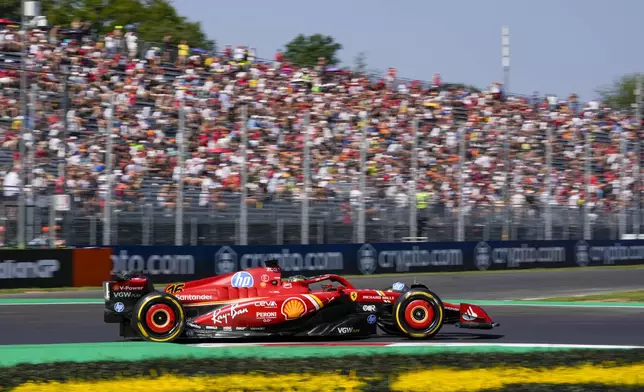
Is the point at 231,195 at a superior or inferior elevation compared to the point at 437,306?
superior

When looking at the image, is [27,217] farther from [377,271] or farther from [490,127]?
[490,127]

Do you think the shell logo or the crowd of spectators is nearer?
the shell logo

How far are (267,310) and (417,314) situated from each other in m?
1.75

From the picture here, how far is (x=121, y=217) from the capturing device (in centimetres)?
1889

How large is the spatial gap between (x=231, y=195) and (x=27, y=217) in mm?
4592

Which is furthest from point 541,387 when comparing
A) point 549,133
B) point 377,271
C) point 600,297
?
point 549,133

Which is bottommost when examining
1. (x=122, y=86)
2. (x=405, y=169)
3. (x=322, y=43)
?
(x=405, y=169)

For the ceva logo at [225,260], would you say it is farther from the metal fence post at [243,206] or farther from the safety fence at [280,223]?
the metal fence post at [243,206]

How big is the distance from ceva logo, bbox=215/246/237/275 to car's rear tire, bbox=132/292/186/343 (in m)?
9.89

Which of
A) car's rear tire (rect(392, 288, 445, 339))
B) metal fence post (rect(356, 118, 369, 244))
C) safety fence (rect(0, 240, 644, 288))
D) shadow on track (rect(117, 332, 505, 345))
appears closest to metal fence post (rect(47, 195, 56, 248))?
safety fence (rect(0, 240, 644, 288))

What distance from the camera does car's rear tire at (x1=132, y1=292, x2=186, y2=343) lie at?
1034 centimetres

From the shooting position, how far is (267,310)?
1051cm

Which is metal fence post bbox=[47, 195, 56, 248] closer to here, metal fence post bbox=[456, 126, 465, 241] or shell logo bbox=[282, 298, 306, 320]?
shell logo bbox=[282, 298, 306, 320]

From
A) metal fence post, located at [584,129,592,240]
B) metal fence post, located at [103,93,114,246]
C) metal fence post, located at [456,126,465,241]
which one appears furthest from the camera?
metal fence post, located at [584,129,592,240]
